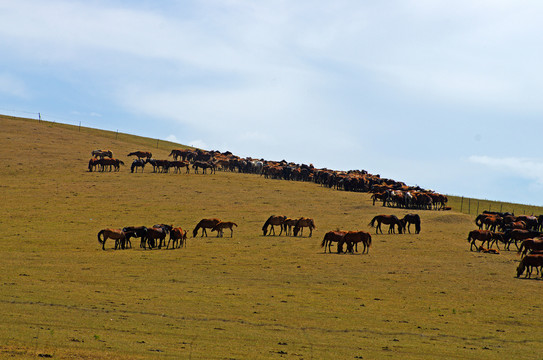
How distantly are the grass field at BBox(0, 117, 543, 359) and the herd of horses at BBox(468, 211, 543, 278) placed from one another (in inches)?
43.3

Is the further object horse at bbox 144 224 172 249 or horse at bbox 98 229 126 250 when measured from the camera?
horse at bbox 144 224 172 249

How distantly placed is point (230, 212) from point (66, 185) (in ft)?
64.7

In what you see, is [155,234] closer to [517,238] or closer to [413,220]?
[413,220]

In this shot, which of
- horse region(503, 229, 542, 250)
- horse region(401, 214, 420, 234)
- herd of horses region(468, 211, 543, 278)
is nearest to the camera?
herd of horses region(468, 211, 543, 278)

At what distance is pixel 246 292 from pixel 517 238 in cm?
2509

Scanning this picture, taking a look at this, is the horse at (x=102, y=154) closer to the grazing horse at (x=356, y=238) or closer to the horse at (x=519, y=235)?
the grazing horse at (x=356, y=238)

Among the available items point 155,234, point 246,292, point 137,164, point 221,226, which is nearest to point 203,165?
point 137,164

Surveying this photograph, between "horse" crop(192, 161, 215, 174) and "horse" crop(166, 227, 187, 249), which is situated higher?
"horse" crop(192, 161, 215, 174)

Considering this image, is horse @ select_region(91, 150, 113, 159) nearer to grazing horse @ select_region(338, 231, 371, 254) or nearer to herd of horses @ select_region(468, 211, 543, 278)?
herd of horses @ select_region(468, 211, 543, 278)

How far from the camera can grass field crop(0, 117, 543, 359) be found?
50.9ft

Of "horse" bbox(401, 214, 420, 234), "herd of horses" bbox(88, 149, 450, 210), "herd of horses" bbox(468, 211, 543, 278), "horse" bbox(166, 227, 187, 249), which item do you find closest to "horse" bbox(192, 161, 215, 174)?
"herd of horses" bbox(88, 149, 450, 210)

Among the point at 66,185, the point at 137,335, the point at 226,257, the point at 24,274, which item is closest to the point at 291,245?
the point at 226,257

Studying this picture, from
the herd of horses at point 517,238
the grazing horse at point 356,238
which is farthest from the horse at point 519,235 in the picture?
the grazing horse at point 356,238

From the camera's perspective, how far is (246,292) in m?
23.2
